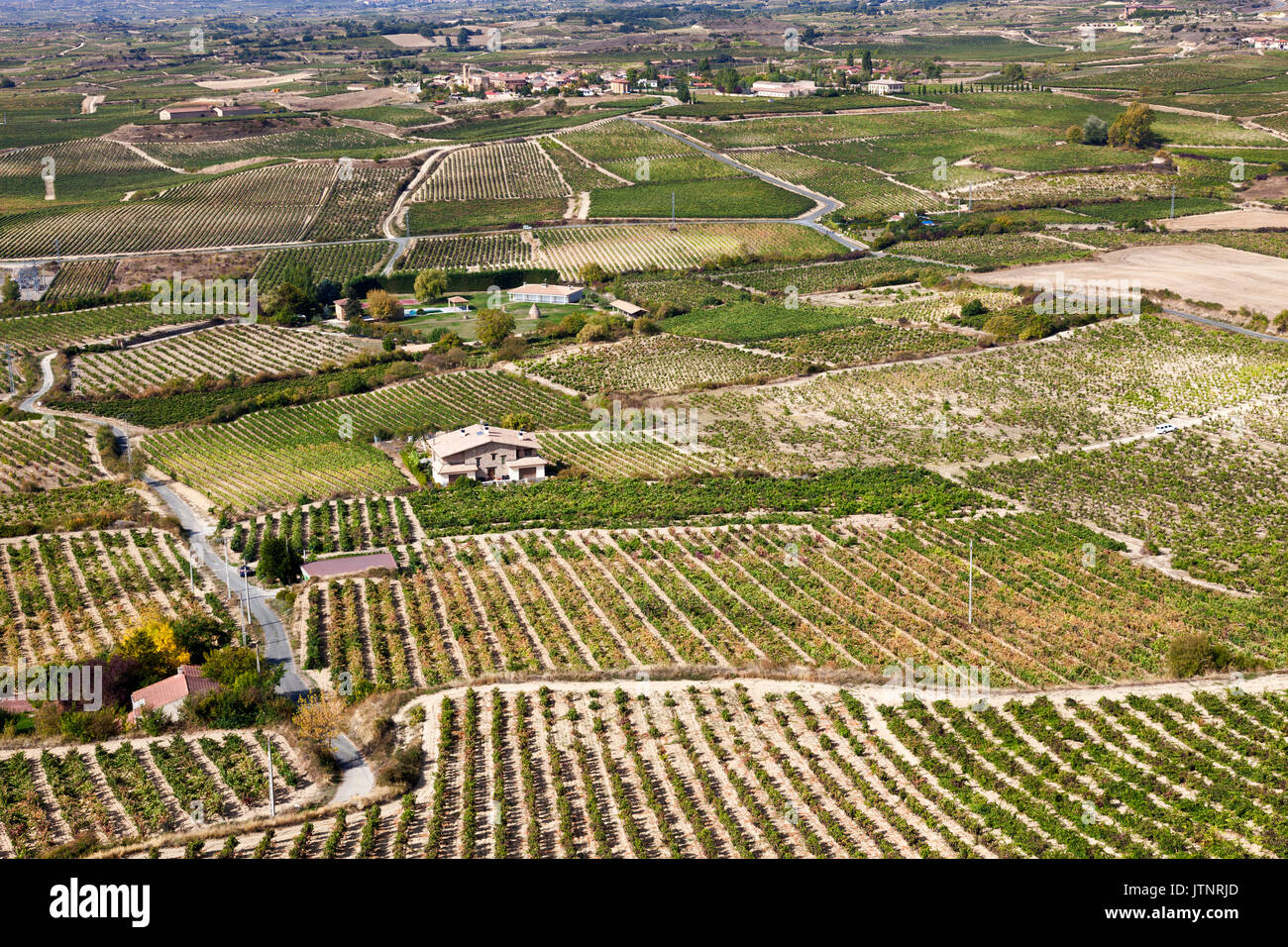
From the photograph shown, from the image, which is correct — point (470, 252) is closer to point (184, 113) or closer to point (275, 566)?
point (275, 566)

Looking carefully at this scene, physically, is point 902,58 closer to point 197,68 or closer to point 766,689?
point 197,68

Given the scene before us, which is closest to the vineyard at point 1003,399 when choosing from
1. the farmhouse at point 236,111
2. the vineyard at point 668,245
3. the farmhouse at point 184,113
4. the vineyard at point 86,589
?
the vineyard at point 86,589

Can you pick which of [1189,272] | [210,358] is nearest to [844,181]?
[1189,272]

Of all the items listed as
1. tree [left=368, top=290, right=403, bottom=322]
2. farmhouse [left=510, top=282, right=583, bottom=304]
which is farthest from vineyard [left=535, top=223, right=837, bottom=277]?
tree [left=368, top=290, right=403, bottom=322]

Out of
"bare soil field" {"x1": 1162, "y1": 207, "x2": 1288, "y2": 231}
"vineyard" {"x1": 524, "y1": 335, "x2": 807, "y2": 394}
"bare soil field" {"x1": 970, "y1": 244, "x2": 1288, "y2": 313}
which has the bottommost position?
"vineyard" {"x1": 524, "y1": 335, "x2": 807, "y2": 394}

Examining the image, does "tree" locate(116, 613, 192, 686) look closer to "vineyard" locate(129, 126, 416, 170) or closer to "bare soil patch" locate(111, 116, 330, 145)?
"vineyard" locate(129, 126, 416, 170)

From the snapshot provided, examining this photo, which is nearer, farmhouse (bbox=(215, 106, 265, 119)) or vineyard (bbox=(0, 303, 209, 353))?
vineyard (bbox=(0, 303, 209, 353))

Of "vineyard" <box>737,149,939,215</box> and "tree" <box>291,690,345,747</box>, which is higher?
"vineyard" <box>737,149,939,215</box>
